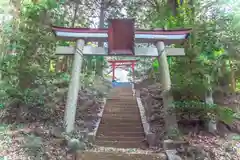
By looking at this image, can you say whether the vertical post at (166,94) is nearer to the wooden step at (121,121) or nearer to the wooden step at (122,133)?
the wooden step at (122,133)

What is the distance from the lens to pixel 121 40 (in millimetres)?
6684

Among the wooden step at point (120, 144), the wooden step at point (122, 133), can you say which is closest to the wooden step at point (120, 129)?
the wooden step at point (122, 133)

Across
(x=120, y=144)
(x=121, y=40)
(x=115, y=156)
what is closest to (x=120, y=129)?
(x=120, y=144)

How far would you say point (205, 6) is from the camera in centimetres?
678

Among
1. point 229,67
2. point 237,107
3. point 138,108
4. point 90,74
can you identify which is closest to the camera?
point 229,67

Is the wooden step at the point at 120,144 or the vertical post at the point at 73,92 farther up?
the vertical post at the point at 73,92

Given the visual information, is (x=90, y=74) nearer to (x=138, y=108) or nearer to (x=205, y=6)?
(x=138, y=108)

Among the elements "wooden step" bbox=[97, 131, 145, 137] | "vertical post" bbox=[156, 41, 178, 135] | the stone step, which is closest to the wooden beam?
"vertical post" bbox=[156, 41, 178, 135]

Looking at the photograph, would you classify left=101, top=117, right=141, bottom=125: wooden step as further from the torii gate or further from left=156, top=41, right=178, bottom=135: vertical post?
the torii gate

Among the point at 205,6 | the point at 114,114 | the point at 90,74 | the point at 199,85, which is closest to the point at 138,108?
the point at 114,114

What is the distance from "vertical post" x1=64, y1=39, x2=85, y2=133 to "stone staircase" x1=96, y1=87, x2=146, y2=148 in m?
0.87

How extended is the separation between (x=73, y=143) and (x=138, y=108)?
144 inches

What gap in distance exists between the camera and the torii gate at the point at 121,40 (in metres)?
6.53

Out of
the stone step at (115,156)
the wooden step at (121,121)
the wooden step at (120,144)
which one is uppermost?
the wooden step at (121,121)
